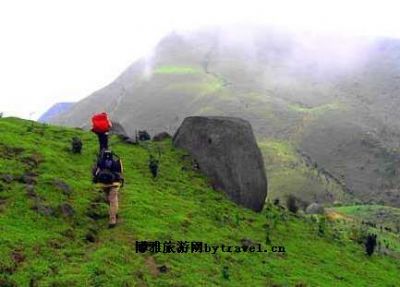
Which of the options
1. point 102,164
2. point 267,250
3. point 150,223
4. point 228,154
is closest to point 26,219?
point 102,164

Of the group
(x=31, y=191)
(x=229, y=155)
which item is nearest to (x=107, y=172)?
(x=31, y=191)

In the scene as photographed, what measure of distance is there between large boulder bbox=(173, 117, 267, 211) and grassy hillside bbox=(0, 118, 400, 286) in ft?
3.49

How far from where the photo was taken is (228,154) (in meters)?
38.0

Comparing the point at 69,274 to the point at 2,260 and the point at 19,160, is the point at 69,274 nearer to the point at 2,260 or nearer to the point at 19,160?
the point at 2,260

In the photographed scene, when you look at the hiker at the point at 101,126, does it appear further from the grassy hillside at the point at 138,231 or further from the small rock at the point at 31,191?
the small rock at the point at 31,191

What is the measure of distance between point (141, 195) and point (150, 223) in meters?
4.02

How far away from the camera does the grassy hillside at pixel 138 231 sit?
70.2 feet

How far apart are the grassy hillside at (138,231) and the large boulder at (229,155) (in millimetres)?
1065

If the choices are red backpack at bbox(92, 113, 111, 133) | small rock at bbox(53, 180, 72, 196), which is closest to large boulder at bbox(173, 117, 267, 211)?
red backpack at bbox(92, 113, 111, 133)

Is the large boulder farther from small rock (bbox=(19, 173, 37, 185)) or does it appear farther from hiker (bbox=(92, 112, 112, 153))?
small rock (bbox=(19, 173, 37, 185))

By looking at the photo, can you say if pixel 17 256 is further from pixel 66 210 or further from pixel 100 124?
pixel 100 124

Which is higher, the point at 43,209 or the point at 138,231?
the point at 43,209

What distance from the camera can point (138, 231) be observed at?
2555 cm

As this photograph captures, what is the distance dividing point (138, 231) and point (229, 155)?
13.6 metres
